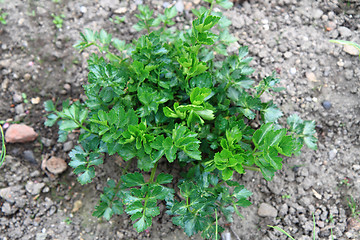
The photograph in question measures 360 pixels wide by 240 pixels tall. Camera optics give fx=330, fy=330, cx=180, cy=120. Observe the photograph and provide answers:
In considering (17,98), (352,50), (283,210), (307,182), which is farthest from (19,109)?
(352,50)

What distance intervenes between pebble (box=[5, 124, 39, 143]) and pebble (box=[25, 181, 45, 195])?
1.19 feet

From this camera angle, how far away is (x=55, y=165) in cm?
270

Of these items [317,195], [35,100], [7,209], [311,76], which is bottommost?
[7,209]

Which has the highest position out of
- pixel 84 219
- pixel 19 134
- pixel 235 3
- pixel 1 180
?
pixel 235 3

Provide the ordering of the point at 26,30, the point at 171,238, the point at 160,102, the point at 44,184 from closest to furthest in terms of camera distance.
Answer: the point at 160,102
the point at 171,238
the point at 44,184
the point at 26,30

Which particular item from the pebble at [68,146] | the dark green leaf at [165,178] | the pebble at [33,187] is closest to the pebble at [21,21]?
the pebble at [68,146]

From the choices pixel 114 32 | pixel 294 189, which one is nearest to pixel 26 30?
pixel 114 32

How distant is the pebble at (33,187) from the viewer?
263 centimetres

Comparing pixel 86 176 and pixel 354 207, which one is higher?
pixel 86 176

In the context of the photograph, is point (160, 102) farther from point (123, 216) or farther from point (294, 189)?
point (294, 189)

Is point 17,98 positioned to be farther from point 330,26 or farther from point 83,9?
point 330,26

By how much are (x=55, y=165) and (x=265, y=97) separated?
1.81m

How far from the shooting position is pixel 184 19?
310cm

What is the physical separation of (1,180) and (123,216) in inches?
40.0
